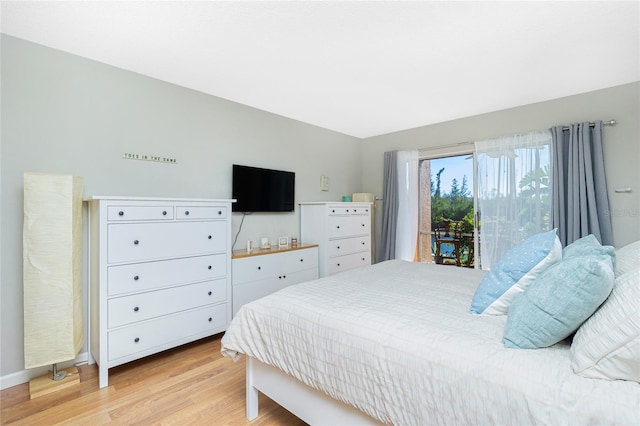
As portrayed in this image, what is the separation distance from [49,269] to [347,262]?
3.03 m

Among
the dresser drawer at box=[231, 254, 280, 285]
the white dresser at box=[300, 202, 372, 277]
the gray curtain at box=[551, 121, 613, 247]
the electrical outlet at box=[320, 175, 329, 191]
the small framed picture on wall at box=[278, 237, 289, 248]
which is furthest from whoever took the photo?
the electrical outlet at box=[320, 175, 329, 191]

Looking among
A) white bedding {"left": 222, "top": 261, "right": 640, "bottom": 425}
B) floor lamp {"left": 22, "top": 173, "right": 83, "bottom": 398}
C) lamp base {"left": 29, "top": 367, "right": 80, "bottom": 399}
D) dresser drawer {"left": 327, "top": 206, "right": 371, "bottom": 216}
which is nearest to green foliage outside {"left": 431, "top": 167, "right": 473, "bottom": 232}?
dresser drawer {"left": 327, "top": 206, "right": 371, "bottom": 216}

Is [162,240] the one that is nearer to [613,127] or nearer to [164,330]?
[164,330]

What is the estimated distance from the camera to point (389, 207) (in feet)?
15.3

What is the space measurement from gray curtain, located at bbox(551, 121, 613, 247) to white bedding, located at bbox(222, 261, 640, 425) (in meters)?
2.16

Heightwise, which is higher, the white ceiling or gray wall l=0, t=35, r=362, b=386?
the white ceiling

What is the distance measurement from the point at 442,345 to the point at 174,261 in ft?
6.92

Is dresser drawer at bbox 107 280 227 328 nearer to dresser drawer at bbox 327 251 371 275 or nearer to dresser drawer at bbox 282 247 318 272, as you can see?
dresser drawer at bbox 282 247 318 272

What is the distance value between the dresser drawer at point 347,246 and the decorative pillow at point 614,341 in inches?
118

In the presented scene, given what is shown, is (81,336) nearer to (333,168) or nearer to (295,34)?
(295,34)

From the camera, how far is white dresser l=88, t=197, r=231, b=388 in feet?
6.97

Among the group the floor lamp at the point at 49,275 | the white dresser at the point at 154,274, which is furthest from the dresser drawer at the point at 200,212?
the floor lamp at the point at 49,275

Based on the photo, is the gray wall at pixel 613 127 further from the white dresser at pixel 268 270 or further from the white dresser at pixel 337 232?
the white dresser at pixel 268 270

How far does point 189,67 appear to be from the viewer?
8.38 ft
